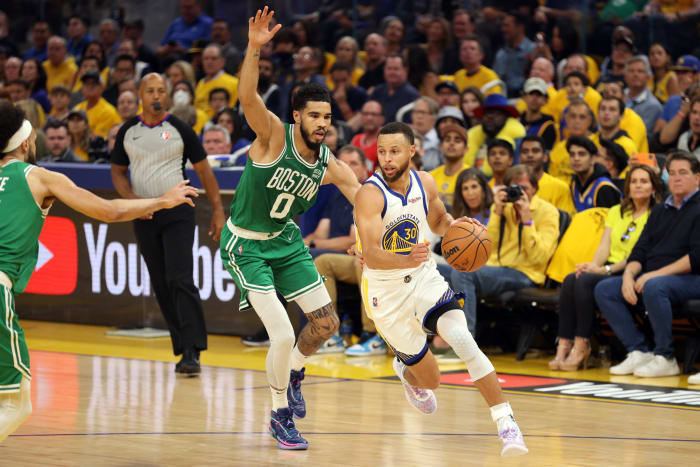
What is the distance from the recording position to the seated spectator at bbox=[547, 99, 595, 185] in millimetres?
10836

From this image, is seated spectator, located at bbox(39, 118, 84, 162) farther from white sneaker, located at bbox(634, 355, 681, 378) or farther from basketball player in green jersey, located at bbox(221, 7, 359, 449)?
white sneaker, located at bbox(634, 355, 681, 378)

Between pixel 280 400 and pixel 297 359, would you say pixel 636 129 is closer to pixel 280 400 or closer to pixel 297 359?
pixel 297 359

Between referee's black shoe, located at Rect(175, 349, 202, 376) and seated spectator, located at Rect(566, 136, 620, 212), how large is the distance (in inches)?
147

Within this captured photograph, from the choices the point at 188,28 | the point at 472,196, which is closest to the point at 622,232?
the point at 472,196

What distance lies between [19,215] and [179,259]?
3.82m

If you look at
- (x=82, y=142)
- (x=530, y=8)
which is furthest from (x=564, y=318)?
(x=82, y=142)

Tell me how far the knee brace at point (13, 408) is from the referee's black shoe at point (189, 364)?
154 inches

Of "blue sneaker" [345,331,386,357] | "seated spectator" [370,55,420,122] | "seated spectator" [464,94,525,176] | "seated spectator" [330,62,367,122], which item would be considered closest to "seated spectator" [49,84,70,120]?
"seated spectator" [330,62,367,122]

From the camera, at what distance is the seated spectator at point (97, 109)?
1499 centimetres

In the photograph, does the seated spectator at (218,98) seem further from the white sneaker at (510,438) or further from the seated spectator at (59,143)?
the white sneaker at (510,438)

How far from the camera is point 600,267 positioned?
934 centimetres

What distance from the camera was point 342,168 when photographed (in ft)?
Result: 22.7

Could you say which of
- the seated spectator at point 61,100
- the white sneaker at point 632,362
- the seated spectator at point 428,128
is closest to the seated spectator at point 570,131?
the seated spectator at point 428,128

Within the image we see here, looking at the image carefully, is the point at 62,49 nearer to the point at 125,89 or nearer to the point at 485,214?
the point at 125,89
